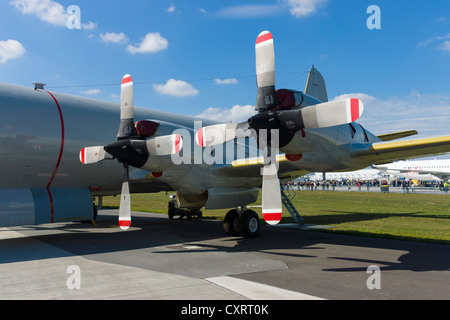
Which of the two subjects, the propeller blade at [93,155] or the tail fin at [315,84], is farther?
the tail fin at [315,84]

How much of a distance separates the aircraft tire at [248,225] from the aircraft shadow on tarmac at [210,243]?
0.85ft

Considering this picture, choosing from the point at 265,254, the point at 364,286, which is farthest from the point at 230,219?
the point at 364,286

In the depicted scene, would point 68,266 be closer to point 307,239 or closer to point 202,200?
point 202,200

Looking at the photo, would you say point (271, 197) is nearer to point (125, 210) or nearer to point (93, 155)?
point (125, 210)

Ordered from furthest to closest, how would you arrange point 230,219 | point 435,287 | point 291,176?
point 291,176, point 230,219, point 435,287

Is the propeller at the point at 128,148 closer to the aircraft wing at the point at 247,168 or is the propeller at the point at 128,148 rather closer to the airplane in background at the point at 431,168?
the aircraft wing at the point at 247,168

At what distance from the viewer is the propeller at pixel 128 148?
8.56m

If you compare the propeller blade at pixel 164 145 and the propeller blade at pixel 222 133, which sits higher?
the propeller blade at pixel 222 133

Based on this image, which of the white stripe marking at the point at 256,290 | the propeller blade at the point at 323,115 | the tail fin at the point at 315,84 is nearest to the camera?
the white stripe marking at the point at 256,290

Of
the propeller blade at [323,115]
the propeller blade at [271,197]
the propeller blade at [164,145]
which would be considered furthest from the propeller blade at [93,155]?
the propeller blade at [323,115]

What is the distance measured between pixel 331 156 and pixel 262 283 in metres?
3.72

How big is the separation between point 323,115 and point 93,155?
6.20 metres

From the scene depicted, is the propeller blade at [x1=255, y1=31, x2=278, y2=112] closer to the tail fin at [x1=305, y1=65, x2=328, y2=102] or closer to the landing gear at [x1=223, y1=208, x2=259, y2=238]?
the landing gear at [x1=223, y1=208, x2=259, y2=238]

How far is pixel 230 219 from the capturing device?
11.4 metres
